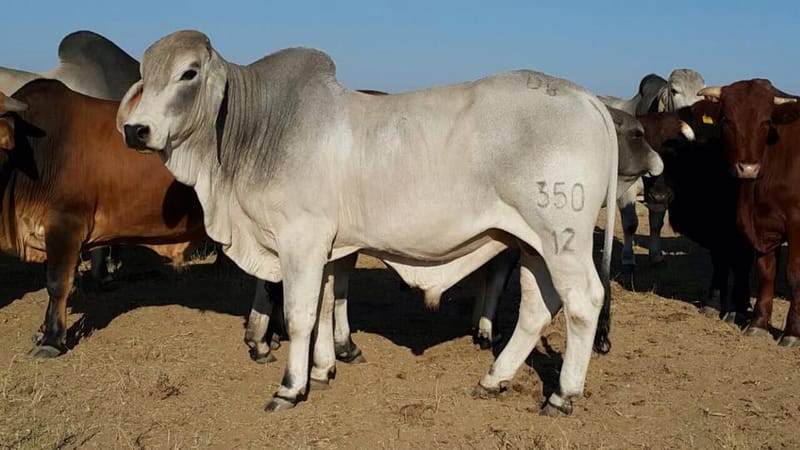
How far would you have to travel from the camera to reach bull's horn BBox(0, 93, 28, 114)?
572cm

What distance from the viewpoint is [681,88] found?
952 centimetres

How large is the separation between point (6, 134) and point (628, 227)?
20.6ft

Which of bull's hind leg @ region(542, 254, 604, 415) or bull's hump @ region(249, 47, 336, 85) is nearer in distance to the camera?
bull's hind leg @ region(542, 254, 604, 415)

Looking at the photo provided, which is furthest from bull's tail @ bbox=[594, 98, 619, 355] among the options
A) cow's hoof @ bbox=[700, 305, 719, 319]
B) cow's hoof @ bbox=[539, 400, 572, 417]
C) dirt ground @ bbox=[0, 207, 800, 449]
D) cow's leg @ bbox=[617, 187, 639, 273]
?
cow's leg @ bbox=[617, 187, 639, 273]

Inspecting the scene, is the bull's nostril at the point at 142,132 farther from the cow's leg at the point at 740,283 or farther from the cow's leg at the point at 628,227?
the cow's leg at the point at 628,227

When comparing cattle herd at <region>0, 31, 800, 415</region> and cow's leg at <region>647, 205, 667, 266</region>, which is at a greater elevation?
cattle herd at <region>0, 31, 800, 415</region>

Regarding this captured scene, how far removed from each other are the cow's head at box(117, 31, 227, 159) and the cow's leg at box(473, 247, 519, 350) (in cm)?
248

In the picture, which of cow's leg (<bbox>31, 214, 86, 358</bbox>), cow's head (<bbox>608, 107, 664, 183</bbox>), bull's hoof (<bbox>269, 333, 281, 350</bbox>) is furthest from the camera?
bull's hoof (<bbox>269, 333, 281, 350</bbox>)

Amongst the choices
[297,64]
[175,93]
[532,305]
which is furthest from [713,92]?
[175,93]

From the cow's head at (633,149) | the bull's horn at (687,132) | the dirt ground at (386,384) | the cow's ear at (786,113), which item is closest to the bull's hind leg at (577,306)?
the dirt ground at (386,384)

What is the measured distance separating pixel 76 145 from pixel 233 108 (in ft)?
5.58

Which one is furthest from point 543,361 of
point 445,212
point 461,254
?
→ point 445,212

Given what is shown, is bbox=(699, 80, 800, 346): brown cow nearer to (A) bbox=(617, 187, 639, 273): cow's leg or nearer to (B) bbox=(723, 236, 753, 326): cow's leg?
(B) bbox=(723, 236, 753, 326): cow's leg

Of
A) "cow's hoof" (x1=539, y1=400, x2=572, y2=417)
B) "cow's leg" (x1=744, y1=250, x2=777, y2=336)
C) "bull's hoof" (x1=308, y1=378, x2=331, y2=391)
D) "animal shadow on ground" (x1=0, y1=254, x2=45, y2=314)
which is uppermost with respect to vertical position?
"cow's leg" (x1=744, y1=250, x2=777, y2=336)
